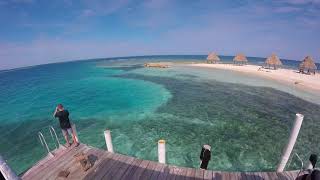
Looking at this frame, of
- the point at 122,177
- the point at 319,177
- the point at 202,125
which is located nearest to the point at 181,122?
the point at 202,125

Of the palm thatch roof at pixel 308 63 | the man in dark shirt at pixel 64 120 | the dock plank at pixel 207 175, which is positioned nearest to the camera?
the dock plank at pixel 207 175

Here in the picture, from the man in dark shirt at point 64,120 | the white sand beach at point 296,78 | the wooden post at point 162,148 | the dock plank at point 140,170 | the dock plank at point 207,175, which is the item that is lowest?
the white sand beach at point 296,78

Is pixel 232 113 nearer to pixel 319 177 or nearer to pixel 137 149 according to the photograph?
pixel 137 149

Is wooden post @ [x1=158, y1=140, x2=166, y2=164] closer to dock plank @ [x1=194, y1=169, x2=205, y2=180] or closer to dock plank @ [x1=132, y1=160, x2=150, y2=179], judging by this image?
dock plank @ [x1=132, y1=160, x2=150, y2=179]

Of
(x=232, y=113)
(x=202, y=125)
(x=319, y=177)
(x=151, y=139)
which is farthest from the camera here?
(x=232, y=113)

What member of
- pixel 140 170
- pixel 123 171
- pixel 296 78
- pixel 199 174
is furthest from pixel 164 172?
pixel 296 78

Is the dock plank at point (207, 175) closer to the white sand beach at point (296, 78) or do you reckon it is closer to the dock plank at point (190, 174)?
the dock plank at point (190, 174)

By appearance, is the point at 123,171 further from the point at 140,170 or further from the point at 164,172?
the point at 164,172

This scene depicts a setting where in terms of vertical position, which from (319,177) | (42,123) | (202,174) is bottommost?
(42,123)

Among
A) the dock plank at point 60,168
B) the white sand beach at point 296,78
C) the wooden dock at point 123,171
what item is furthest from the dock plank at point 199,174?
the white sand beach at point 296,78
